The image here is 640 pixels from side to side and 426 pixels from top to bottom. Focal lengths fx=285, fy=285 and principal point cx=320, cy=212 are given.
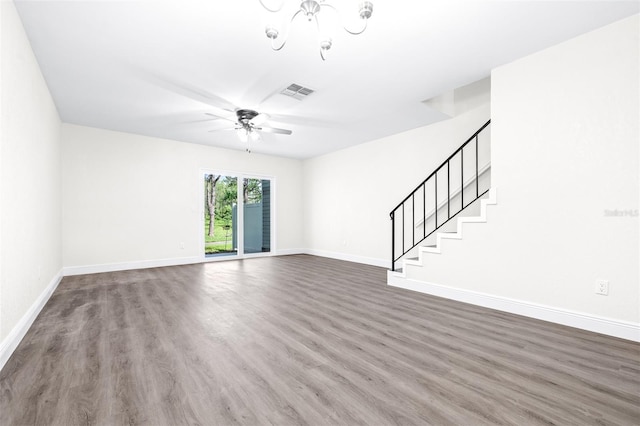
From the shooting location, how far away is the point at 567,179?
286 cm

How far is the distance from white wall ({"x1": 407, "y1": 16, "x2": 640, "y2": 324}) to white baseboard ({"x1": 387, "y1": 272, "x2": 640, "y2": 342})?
0.05 metres

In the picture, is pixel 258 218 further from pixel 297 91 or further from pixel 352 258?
pixel 297 91

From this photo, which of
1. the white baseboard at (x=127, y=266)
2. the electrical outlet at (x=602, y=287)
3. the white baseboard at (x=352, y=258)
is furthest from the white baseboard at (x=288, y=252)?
the electrical outlet at (x=602, y=287)

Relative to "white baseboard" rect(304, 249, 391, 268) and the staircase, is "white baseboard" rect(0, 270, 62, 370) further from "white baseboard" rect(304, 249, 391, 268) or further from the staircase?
"white baseboard" rect(304, 249, 391, 268)

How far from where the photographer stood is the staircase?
4188mm

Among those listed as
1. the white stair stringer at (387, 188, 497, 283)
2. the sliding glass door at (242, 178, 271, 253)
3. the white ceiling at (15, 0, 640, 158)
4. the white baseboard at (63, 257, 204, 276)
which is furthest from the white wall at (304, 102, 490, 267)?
the white baseboard at (63, 257, 204, 276)

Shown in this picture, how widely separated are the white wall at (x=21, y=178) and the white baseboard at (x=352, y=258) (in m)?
5.39

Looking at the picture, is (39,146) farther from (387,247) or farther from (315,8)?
(387,247)

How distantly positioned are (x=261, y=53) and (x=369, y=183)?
4144 millimetres

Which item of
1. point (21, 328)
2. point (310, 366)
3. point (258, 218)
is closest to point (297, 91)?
point (310, 366)

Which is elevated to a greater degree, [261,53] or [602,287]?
[261,53]

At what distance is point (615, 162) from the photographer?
2609mm

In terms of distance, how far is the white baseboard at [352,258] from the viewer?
6145 millimetres

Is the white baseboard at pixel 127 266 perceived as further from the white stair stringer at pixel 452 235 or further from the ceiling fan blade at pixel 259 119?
the white stair stringer at pixel 452 235
